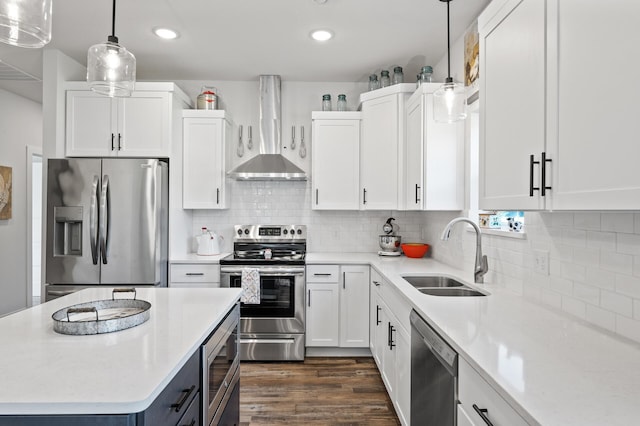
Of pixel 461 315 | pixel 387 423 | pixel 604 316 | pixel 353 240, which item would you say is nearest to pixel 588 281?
pixel 604 316

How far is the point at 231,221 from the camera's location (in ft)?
13.5

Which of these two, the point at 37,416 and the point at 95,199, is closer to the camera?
the point at 37,416

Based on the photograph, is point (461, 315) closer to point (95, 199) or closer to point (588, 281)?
point (588, 281)

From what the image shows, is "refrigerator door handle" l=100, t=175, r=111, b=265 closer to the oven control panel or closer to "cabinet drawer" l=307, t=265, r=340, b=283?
the oven control panel

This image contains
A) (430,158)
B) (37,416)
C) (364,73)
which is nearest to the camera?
(37,416)

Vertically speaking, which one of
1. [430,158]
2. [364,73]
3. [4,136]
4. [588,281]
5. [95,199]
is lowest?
[588,281]

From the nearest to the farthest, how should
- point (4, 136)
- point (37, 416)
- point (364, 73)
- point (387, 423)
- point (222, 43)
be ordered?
point (37, 416) → point (387, 423) → point (222, 43) → point (364, 73) → point (4, 136)

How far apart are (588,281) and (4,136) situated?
18.8 ft

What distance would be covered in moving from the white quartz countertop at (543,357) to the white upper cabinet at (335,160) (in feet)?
6.17

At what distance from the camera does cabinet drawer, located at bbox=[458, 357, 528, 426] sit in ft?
3.34

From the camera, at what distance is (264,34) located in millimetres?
3021

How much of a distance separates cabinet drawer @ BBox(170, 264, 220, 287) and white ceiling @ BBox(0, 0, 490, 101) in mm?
1898

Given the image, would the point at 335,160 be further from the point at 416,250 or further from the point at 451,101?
the point at 451,101

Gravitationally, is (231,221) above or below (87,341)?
above
